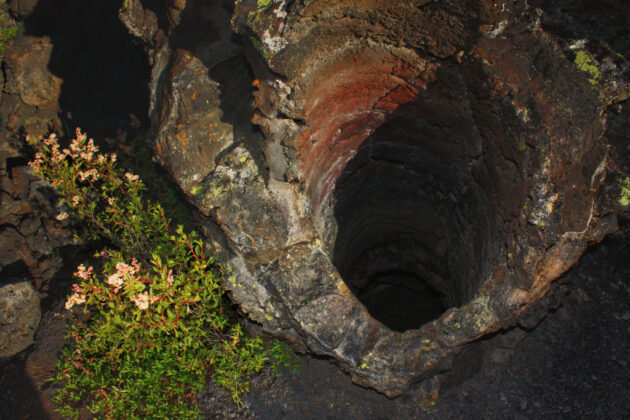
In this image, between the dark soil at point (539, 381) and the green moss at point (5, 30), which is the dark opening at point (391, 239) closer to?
the dark soil at point (539, 381)

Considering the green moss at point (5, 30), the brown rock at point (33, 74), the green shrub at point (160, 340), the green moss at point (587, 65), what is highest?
the green moss at point (5, 30)

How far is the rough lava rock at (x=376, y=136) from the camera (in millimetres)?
2309

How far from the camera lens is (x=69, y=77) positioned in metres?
6.71

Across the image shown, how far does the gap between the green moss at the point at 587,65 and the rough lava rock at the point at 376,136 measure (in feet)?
0.05

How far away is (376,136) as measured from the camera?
11.5ft

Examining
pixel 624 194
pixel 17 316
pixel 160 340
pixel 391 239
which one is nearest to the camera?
pixel 624 194

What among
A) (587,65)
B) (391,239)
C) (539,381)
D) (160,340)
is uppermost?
(587,65)

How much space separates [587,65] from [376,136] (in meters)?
1.53

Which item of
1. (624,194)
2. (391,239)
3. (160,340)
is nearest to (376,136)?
(624,194)

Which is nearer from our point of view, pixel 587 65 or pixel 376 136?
pixel 587 65

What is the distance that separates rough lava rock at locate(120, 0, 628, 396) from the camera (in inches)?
90.9

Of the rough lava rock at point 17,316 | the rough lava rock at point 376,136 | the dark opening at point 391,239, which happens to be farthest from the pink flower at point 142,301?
the rough lava rock at point 17,316

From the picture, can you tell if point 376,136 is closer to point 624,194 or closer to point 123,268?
point 624,194

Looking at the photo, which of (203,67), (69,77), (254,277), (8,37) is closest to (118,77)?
(69,77)
